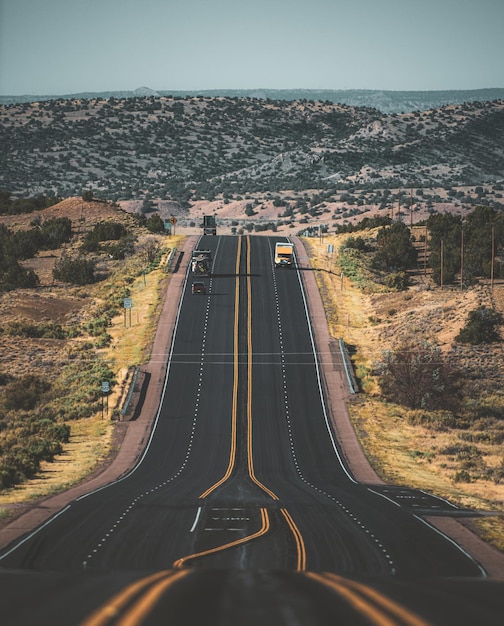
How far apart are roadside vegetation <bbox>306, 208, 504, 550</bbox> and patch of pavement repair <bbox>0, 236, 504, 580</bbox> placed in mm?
937

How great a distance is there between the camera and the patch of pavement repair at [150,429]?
96.1 ft

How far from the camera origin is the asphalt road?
39.4 feet

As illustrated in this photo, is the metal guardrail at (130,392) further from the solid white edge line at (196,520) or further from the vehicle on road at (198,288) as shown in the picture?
the solid white edge line at (196,520)

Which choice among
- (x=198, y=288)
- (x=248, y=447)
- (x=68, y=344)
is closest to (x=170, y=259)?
(x=198, y=288)

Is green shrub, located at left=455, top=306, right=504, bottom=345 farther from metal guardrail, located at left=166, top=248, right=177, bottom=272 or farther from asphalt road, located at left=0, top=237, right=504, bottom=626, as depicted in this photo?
metal guardrail, located at left=166, top=248, right=177, bottom=272

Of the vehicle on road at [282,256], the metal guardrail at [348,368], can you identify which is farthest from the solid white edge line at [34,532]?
the vehicle on road at [282,256]

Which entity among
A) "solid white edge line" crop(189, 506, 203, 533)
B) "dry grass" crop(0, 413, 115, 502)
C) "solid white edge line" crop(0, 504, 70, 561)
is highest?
"solid white edge line" crop(0, 504, 70, 561)

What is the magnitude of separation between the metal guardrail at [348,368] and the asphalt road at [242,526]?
2397 mm

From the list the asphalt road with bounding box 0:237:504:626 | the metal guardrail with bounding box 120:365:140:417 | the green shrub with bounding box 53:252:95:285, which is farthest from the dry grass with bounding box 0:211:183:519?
the asphalt road with bounding box 0:237:504:626

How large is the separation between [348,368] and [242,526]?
1393 inches

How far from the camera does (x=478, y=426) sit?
56.2 metres

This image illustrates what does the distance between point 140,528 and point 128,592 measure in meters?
16.9

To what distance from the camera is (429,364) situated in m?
62.6

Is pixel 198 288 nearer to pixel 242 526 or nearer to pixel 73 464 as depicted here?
pixel 73 464
